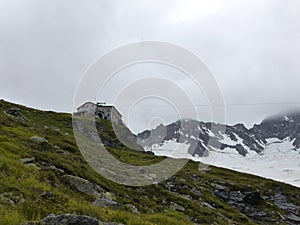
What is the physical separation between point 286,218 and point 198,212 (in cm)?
2457

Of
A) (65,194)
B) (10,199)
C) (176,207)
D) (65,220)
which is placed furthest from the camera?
(176,207)

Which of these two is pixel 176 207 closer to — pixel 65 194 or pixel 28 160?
pixel 28 160

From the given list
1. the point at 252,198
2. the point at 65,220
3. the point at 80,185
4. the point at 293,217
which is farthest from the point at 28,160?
the point at 293,217

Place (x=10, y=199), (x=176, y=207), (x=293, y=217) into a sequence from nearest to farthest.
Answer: (x=10, y=199), (x=176, y=207), (x=293, y=217)

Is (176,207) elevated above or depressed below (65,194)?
below

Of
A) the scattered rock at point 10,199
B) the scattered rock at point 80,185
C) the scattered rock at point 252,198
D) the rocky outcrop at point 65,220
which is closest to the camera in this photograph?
the rocky outcrop at point 65,220

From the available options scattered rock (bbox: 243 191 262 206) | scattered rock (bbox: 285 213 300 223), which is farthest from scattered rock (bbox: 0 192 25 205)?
scattered rock (bbox: 285 213 300 223)

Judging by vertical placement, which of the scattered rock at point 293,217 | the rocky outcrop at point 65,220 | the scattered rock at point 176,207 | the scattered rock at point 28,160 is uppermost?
the scattered rock at point 28,160

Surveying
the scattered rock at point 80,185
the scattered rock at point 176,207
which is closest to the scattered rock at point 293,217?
the scattered rock at point 176,207

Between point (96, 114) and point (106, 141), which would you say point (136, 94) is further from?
point (96, 114)

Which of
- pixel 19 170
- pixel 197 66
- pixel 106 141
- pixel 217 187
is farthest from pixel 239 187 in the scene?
pixel 19 170

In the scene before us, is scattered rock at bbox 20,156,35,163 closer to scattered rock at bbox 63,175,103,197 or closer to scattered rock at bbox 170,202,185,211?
scattered rock at bbox 63,175,103,197

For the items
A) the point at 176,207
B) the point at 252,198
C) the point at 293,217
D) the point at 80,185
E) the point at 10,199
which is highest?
the point at 252,198

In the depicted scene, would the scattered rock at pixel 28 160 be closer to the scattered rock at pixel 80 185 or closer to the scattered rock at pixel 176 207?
the scattered rock at pixel 80 185
